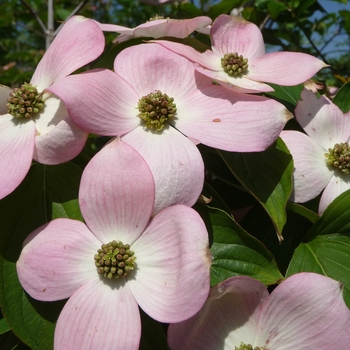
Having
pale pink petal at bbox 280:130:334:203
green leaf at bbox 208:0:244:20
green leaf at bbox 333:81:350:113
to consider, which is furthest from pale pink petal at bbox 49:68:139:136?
green leaf at bbox 208:0:244:20

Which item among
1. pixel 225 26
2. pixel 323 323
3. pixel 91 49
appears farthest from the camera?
pixel 225 26

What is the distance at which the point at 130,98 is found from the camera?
24.7 inches

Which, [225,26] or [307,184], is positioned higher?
[225,26]

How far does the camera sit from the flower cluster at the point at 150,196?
0.50 m

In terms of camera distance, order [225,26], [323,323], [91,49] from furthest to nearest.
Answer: [225,26] → [91,49] → [323,323]

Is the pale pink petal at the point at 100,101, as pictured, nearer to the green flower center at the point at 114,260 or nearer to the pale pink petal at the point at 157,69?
the pale pink petal at the point at 157,69

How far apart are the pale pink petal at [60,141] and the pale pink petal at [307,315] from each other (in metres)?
0.30

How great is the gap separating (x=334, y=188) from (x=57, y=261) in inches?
16.5

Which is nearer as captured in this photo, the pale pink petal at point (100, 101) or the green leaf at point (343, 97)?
the pale pink petal at point (100, 101)

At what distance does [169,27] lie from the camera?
2.33 ft

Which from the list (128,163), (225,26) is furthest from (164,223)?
(225,26)

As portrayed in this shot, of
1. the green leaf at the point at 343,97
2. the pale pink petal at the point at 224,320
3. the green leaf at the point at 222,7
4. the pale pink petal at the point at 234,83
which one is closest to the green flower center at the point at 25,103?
the pale pink petal at the point at 234,83

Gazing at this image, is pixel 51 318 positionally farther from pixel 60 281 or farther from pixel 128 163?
pixel 128 163

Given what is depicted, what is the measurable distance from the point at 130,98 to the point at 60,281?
27cm
